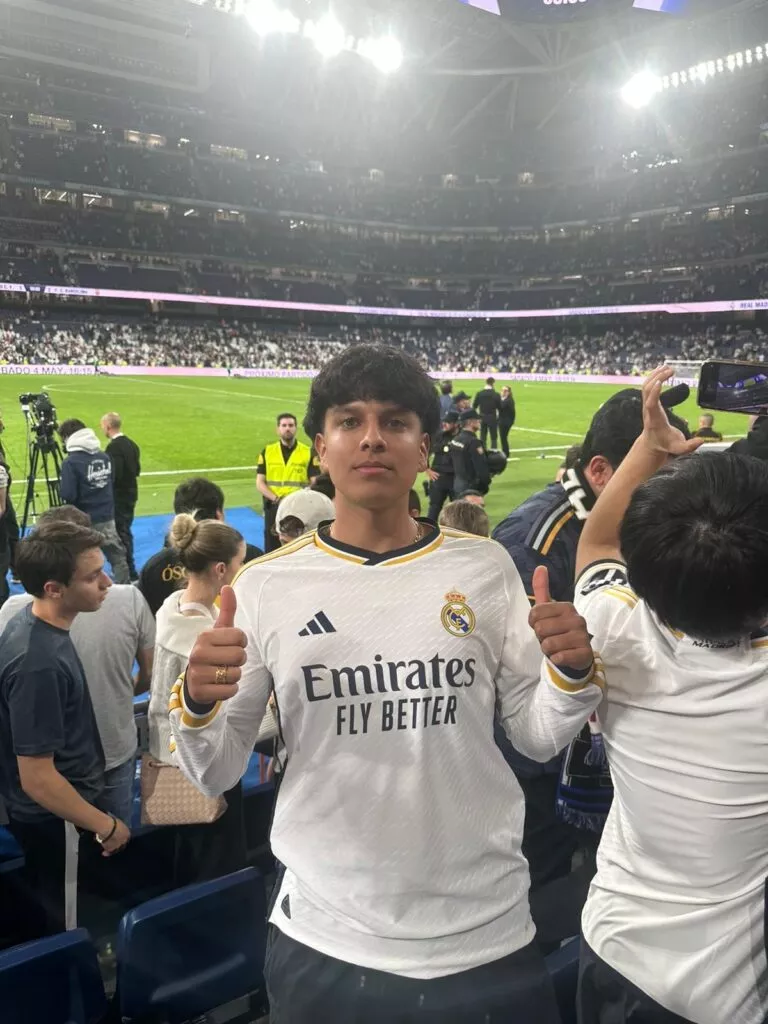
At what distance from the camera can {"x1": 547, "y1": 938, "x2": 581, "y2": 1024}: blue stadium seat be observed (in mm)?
2191

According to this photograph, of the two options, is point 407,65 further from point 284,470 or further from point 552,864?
point 552,864

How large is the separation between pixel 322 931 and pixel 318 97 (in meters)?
77.4

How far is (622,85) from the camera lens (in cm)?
6012

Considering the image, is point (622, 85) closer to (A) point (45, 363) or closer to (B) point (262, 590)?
(A) point (45, 363)

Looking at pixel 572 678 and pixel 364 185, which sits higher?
pixel 364 185

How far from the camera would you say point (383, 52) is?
57625mm

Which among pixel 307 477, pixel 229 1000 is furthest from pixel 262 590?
pixel 307 477

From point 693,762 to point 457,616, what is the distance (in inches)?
24.6

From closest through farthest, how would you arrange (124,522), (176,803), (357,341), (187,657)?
(176,803)
(187,657)
(124,522)
(357,341)

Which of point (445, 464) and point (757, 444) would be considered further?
point (445, 464)

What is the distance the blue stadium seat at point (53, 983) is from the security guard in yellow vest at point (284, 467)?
645 centimetres

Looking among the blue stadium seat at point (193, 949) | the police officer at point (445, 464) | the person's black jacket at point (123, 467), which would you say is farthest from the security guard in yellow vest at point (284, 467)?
the blue stadium seat at point (193, 949)

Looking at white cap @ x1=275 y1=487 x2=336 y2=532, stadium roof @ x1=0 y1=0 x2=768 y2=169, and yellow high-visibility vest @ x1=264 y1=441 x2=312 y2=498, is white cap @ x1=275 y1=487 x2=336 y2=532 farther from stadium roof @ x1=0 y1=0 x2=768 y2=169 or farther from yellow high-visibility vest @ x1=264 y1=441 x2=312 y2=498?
stadium roof @ x1=0 y1=0 x2=768 y2=169

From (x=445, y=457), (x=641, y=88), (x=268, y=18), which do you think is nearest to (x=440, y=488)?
(x=445, y=457)
